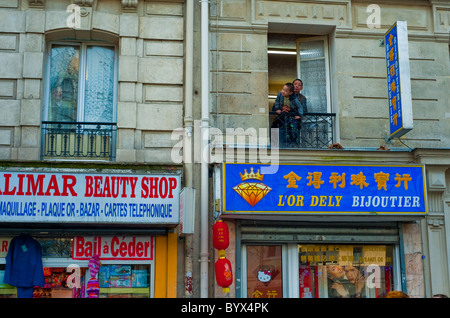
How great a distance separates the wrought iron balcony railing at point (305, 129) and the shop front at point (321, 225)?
1.00m

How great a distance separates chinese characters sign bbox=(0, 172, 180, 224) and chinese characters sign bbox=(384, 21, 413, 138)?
373cm

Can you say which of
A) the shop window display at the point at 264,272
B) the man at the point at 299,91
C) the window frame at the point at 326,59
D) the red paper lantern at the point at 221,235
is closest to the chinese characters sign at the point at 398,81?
the window frame at the point at 326,59

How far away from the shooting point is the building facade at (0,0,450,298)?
10.1 m

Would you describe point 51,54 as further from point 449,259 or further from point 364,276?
point 449,259

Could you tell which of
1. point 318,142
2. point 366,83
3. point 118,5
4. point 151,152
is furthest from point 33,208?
point 366,83

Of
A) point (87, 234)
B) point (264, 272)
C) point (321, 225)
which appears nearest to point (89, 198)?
point (87, 234)

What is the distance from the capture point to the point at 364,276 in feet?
35.9

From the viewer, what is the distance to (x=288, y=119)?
444 inches

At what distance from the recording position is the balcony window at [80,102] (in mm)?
10836

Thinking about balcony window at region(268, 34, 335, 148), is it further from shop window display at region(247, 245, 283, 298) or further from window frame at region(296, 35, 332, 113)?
shop window display at region(247, 245, 283, 298)

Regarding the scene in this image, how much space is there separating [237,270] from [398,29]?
4.79 m

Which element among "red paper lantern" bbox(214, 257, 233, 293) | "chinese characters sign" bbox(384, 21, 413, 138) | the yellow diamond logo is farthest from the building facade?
"red paper lantern" bbox(214, 257, 233, 293)

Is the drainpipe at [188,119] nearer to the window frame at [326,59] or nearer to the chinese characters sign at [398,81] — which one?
the window frame at [326,59]

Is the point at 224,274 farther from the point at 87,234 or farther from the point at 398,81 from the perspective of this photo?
the point at 398,81
